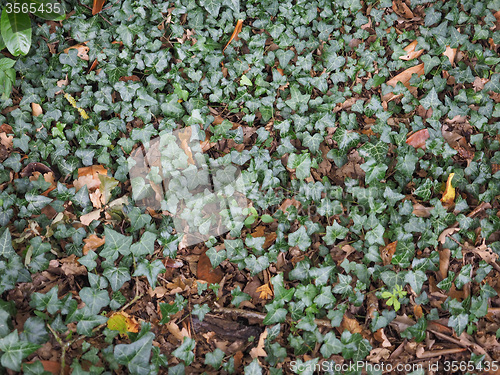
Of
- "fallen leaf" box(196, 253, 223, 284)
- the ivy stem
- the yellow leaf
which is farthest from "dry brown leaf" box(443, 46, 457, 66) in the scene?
→ the ivy stem

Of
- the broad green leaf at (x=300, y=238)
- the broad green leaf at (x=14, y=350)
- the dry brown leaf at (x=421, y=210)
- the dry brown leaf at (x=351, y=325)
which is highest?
the dry brown leaf at (x=421, y=210)

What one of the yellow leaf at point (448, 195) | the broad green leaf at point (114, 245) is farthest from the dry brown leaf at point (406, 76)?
the broad green leaf at point (114, 245)

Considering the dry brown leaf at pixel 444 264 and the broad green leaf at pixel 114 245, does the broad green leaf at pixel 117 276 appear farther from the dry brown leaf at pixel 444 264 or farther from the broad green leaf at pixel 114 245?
the dry brown leaf at pixel 444 264

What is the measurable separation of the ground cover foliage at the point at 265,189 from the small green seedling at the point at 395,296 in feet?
0.03

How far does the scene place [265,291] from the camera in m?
2.12

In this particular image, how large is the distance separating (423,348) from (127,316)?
1.53m

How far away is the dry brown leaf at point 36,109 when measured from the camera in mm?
2568

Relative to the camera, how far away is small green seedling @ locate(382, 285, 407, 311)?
2014 millimetres

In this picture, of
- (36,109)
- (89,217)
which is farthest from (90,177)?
(36,109)

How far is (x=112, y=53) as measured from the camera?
2.70 metres

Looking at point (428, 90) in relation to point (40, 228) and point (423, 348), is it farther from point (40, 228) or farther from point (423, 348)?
point (40, 228)

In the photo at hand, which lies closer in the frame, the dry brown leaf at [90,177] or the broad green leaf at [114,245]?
the broad green leaf at [114,245]

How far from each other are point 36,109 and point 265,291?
1929 millimetres

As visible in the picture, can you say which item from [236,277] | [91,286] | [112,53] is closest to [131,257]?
[91,286]
